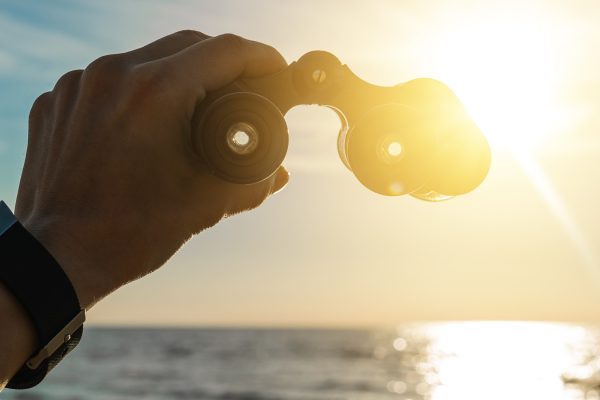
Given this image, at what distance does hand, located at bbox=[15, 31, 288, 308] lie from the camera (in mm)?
1469

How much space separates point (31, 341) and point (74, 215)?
235 millimetres

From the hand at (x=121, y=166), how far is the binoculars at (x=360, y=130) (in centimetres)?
7

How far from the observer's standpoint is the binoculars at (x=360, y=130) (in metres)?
1.74

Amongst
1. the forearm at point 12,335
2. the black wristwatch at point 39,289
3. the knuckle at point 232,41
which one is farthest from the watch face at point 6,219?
the knuckle at point 232,41

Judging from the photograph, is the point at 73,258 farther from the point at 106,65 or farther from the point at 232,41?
the point at 232,41

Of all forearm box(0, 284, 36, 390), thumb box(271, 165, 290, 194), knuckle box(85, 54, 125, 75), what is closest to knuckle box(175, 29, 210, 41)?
knuckle box(85, 54, 125, 75)

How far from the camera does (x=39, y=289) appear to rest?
1.33 metres

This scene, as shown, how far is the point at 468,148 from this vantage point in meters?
2.10

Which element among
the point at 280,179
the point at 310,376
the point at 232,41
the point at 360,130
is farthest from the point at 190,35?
the point at 310,376

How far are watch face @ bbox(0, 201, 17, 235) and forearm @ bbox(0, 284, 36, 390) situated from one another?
0.11 m

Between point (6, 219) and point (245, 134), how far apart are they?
24.8 inches

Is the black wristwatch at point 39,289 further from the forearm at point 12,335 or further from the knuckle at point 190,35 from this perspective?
the knuckle at point 190,35

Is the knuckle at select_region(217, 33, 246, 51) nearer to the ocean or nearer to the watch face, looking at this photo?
the watch face

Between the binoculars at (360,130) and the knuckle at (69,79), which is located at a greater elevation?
the binoculars at (360,130)
